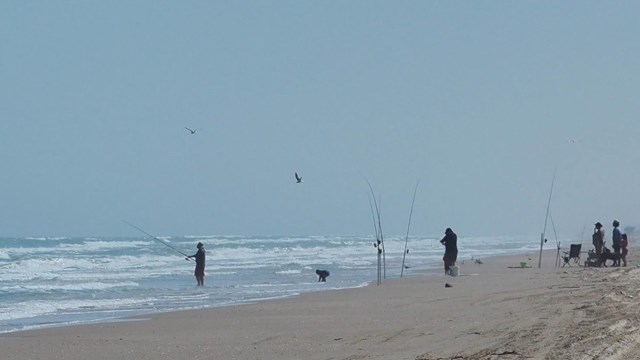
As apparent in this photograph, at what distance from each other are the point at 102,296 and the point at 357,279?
6209 mm

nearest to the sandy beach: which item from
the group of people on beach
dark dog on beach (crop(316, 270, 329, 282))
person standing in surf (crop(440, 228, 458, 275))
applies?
person standing in surf (crop(440, 228, 458, 275))

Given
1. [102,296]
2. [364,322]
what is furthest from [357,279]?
[364,322]

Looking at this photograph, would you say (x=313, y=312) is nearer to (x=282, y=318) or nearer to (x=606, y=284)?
(x=282, y=318)

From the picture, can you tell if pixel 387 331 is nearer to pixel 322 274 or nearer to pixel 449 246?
pixel 449 246

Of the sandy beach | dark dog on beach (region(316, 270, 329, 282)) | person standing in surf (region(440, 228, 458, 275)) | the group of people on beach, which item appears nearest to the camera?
the sandy beach

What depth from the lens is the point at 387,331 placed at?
827 cm

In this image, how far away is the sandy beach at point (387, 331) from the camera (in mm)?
6336

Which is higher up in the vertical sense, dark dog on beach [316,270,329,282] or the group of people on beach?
the group of people on beach

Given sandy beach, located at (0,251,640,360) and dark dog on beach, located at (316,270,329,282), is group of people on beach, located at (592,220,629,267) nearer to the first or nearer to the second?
dark dog on beach, located at (316,270,329,282)

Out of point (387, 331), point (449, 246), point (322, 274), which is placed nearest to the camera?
point (387, 331)

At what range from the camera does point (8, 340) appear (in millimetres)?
9445

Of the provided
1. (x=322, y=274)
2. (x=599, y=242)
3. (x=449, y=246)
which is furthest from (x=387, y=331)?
(x=599, y=242)

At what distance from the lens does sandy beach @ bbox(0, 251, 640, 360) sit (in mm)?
6336

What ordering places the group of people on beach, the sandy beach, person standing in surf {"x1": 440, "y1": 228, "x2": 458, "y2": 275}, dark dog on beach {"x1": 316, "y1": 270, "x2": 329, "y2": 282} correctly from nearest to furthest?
the sandy beach < person standing in surf {"x1": 440, "y1": 228, "x2": 458, "y2": 275} < the group of people on beach < dark dog on beach {"x1": 316, "y1": 270, "x2": 329, "y2": 282}
